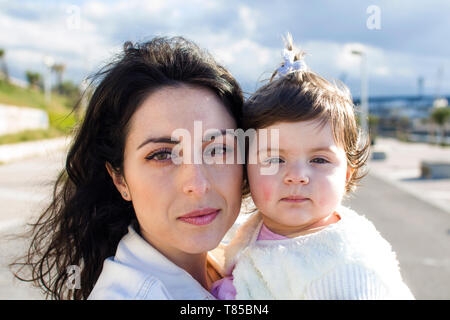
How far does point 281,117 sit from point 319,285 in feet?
1.98

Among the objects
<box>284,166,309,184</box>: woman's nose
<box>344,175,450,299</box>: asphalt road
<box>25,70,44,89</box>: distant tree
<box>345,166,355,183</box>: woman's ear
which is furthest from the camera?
<box>25,70,44,89</box>: distant tree

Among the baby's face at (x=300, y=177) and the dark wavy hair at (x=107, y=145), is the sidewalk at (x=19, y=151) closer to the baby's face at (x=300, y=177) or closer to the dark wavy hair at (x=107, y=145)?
the dark wavy hair at (x=107, y=145)

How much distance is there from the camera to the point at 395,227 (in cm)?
805

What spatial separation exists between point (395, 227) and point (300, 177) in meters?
7.12

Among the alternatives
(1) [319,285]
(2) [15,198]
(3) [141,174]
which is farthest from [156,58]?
(2) [15,198]

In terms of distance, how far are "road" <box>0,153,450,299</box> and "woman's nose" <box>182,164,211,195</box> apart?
1.28 meters

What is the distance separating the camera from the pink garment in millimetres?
1611

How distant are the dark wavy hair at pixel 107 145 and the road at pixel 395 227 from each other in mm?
648

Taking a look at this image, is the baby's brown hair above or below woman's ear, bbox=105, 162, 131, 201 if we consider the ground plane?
above

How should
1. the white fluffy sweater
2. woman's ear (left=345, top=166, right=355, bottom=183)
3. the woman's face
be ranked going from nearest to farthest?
the white fluffy sweater < the woman's face < woman's ear (left=345, top=166, right=355, bottom=183)

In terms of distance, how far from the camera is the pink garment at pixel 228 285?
1.61 m

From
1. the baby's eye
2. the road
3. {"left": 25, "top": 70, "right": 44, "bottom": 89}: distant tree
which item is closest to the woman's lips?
the baby's eye

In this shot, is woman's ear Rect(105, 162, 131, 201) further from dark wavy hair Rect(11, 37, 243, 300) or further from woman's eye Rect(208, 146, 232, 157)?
woman's eye Rect(208, 146, 232, 157)
